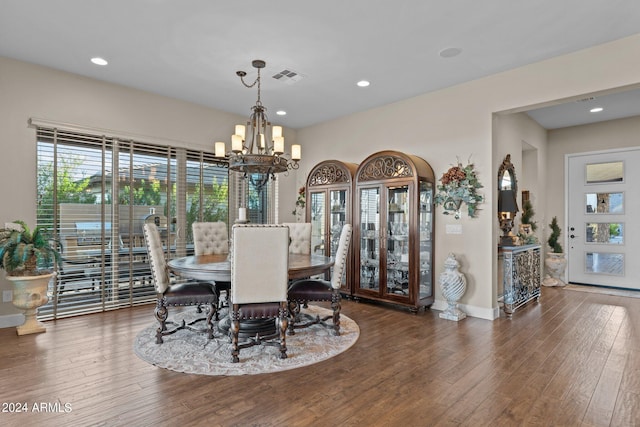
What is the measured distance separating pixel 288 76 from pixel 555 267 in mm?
5549

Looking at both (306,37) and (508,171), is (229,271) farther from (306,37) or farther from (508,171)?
(508,171)

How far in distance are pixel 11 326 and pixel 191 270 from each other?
2.40 meters

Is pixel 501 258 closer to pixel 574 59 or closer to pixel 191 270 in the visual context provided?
pixel 574 59

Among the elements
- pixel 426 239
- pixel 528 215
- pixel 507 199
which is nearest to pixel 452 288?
pixel 426 239

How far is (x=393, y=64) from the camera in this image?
3861 mm

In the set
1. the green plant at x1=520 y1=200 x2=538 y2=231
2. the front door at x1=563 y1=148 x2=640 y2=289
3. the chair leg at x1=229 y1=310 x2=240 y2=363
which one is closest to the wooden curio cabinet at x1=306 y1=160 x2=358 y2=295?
the chair leg at x1=229 y1=310 x2=240 y2=363

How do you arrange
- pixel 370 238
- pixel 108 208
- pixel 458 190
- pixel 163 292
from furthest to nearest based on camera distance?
pixel 370 238
pixel 108 208
pixel 458 190
pixel 163 292

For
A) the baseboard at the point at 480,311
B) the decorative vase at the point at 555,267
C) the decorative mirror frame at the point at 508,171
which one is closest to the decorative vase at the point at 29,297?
the baseboard at the point at 480,311

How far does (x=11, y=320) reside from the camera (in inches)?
148

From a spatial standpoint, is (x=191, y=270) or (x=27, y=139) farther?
(x=27, y=139)

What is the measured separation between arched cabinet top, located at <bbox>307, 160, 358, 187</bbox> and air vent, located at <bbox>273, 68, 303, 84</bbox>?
1.49 m

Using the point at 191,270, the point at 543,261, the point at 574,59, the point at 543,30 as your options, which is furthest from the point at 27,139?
the point at 543,261

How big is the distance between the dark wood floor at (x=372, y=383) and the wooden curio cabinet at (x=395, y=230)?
0.88 m

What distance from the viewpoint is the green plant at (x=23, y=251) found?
336cm
